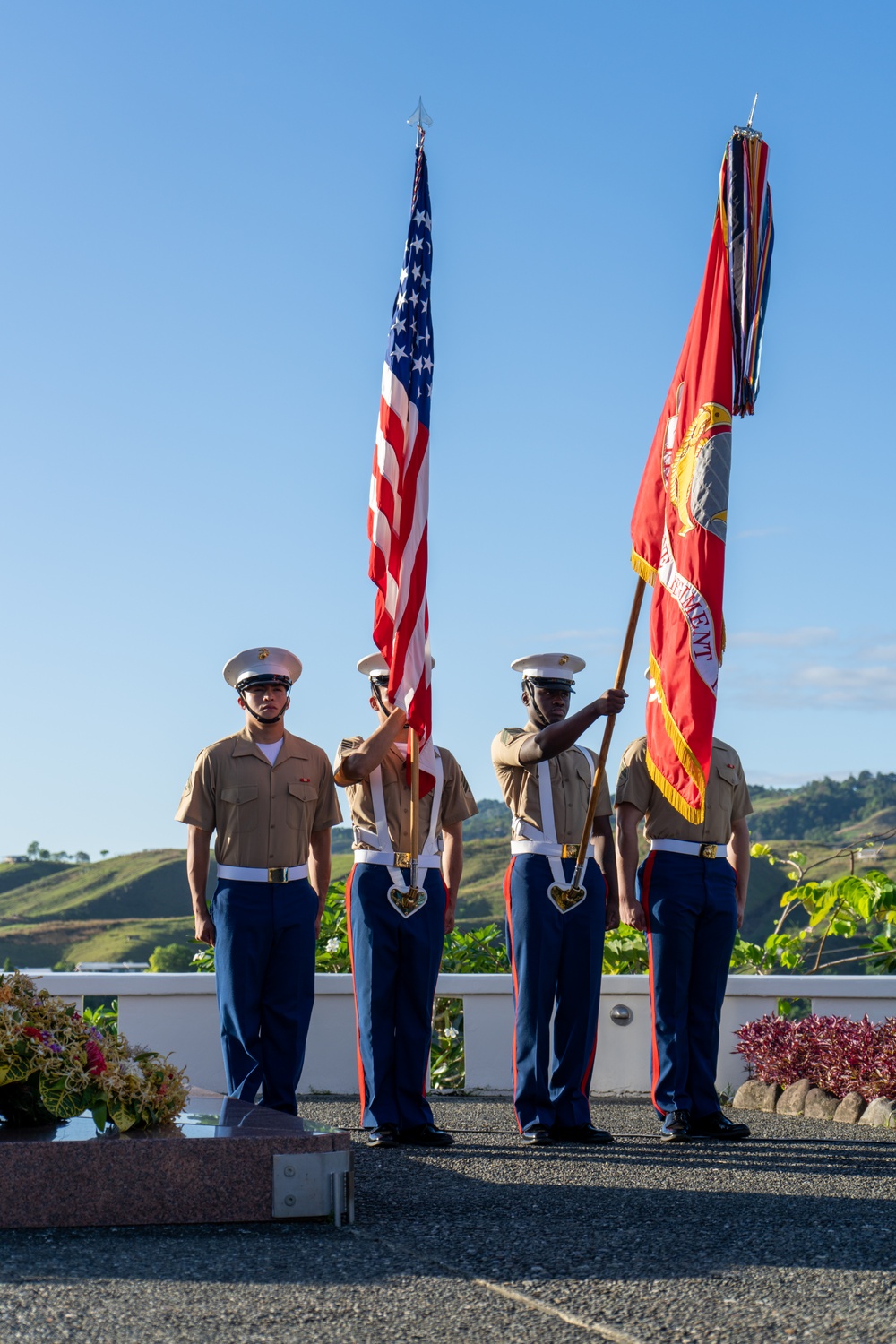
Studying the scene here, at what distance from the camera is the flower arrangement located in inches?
169

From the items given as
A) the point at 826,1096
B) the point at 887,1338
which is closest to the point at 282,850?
the point at 826,1096

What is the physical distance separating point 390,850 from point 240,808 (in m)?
0.62

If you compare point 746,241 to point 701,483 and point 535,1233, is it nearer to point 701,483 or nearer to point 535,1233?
point 701,483

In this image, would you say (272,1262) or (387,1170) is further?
(387,1170)

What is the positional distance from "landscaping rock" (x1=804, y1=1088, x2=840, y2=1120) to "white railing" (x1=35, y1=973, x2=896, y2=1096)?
747mm

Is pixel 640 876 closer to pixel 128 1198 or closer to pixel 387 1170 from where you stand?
pixel 387 1170

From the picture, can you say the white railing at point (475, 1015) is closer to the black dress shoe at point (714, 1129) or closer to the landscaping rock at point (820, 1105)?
the landscaping rock at point (820, 1105)

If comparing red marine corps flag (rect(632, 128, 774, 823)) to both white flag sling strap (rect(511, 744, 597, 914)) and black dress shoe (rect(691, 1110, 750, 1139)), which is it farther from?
black dress shoe (rect(691, 1110, 750, 1139))

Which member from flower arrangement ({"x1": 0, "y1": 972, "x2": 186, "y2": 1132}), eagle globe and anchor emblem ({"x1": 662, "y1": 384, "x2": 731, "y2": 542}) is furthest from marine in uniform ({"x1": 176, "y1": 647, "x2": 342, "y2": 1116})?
eagle globe and anchor emblem ({"x1": 662, "y1": 384, "x2": 731, "y2": 542})

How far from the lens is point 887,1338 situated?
3.13 metres

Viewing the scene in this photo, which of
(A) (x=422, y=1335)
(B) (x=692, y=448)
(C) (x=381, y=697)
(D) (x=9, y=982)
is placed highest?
(B) (x=692, y=448)

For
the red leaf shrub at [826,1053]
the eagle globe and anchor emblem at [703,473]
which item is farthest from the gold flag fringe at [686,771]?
the red leaf shrub at [826,1053]

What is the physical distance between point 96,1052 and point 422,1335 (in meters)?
1.68

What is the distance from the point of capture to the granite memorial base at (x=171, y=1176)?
157 inches
